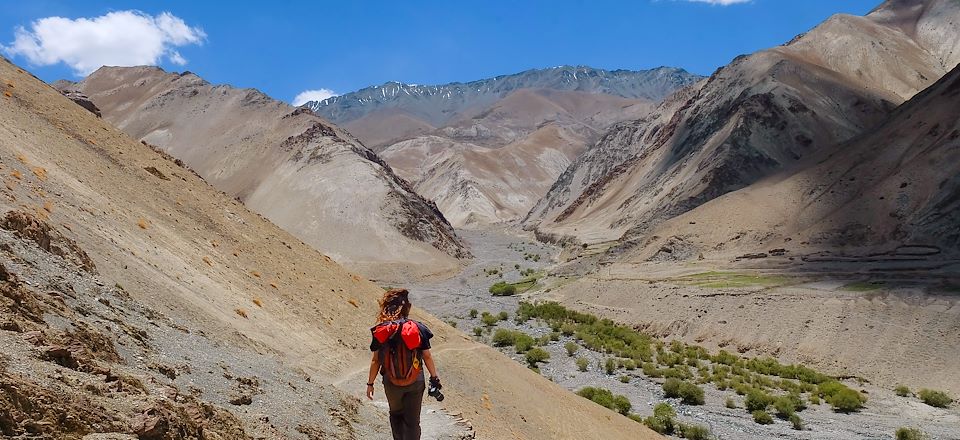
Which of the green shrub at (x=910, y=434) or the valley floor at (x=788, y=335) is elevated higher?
the valley floor at (x=788, y=335)

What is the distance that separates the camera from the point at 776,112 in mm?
78438

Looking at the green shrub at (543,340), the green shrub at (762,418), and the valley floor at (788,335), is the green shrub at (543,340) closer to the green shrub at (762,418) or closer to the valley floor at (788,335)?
the valley floor at (788,335)

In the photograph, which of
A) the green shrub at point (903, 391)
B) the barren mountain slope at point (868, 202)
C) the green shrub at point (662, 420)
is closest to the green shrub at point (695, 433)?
the green shrub at point (662, 420)

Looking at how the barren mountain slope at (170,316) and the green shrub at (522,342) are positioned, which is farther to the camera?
Result: the green shrub at (522,342)

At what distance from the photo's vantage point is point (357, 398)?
1182 cm

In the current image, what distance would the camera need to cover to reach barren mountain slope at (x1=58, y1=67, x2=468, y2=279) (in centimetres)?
6994

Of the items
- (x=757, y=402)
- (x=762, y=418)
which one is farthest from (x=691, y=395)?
(x=762, y=418)

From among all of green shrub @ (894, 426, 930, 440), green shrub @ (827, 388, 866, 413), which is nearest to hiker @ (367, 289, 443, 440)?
green shrub @ (894, 426, 930, 440)

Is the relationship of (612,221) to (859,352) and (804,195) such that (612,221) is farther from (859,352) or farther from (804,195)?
(859,352)

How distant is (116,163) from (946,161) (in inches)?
1840

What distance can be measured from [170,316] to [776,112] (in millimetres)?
78672

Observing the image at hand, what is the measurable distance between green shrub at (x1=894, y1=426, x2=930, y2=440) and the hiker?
19.6 meters

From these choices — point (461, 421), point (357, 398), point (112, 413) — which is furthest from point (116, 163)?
point (112, 413)

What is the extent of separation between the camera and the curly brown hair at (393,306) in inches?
285
